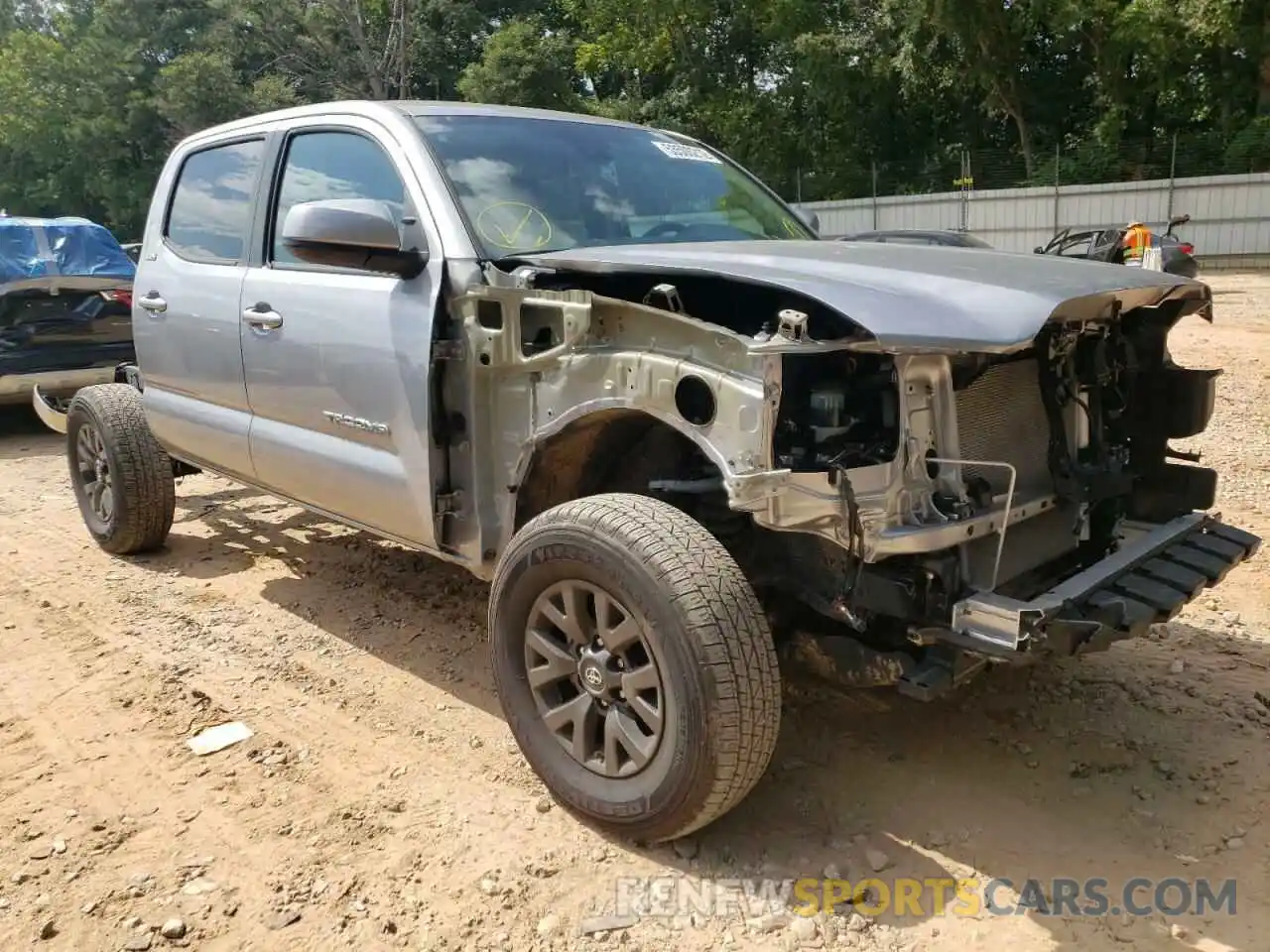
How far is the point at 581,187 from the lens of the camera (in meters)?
3.71

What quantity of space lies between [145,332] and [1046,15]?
856 inches

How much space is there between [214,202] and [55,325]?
15.3 ft

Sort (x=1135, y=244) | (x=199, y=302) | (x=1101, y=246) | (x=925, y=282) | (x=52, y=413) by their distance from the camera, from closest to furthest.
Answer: (x=925, y=282)
(x=199, y=302)
(x=52, y=413)
(x=1135, y=244)
(x=1101, y=246)

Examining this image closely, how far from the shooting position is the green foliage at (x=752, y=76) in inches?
870

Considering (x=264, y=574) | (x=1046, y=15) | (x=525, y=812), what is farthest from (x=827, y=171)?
(x=525, y=812)

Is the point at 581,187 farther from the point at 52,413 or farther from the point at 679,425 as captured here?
the point at 52,413

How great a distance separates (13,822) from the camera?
303 cm

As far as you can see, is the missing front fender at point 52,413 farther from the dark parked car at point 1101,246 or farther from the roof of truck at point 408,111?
the dark parked car at point 1101,246

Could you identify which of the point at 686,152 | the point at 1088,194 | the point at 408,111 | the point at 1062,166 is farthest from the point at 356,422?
the point at 1062,166

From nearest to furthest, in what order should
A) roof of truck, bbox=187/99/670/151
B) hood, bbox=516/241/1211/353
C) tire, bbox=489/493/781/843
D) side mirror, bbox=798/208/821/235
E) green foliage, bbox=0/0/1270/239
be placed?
hood, bbox=516/241/1211/353 < tire, bbox=489/493/781/843 < roof of truck, bbox=187/99/670/151 < side mirror, bbox=798/208/821/235 < green foliage, bbox=0/0/1270/239

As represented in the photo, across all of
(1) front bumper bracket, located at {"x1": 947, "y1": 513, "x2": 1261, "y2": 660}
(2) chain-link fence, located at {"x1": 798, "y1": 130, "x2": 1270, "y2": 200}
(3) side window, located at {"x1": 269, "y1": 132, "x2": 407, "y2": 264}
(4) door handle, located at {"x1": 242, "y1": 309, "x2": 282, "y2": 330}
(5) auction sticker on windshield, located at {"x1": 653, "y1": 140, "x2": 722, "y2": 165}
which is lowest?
(1) front bumper bracket, located at {"x1": 947, "y1": 513, "x2": 1261, "y2": 660}

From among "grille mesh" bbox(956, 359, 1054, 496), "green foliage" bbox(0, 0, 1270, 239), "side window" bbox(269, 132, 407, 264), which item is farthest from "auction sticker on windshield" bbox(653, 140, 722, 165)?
"green foliage" bbox(0, 0, 1270, 239)

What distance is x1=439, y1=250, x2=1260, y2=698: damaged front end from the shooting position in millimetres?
2521

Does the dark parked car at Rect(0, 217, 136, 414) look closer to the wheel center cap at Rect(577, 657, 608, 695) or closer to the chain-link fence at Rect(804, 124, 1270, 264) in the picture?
the wheel center cap at Rect(577, 657, 608, 695)
